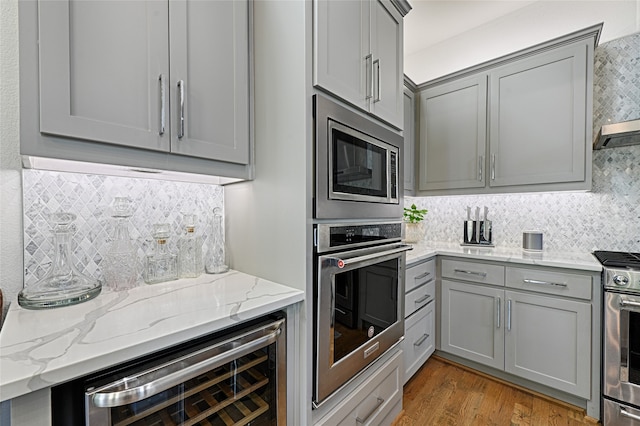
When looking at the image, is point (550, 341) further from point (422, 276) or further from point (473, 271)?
point (422, 276)

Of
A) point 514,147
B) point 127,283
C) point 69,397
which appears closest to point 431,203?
point 514,147

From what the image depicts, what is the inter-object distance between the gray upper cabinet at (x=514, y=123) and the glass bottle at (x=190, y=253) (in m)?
2.16

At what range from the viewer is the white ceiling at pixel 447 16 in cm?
242

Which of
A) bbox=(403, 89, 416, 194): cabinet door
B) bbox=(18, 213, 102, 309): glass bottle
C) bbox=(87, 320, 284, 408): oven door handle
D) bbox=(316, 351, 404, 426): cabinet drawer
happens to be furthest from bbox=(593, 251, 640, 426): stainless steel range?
bbox=(18, 213, 102, 309): glass bottle

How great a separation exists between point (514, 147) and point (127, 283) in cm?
269

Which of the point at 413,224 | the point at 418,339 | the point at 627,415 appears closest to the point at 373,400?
the point at 418,339

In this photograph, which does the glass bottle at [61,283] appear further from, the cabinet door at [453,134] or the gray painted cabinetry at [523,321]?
the cabinet door at [453,134]

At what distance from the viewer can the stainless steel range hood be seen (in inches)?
66.1

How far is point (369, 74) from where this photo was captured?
1.36 meters

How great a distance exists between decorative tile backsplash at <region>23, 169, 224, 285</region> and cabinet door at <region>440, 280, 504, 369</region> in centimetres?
189

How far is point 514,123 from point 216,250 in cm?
239

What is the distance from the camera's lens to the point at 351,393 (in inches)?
50.3

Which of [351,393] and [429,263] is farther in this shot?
[429,263]

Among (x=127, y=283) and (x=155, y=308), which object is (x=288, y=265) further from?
(x=127, y=283)
